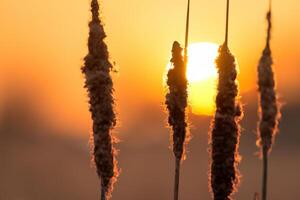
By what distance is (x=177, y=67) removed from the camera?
44062 millimetres

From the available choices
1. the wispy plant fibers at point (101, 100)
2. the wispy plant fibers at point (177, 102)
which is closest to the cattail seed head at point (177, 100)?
the wispy plant fibers at point (177, 102)

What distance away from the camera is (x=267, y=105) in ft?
136

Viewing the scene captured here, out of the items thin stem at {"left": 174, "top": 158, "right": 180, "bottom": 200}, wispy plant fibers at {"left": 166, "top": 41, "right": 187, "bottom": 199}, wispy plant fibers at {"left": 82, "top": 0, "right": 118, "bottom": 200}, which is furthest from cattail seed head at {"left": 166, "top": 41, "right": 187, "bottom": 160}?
wispy plant fibers at {"left": 82, "top": 0, "right": 118, "bottom": 200}

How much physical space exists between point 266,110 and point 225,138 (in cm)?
296

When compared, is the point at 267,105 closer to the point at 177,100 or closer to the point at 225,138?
the point at 225,138

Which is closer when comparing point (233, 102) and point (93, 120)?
point (93, 120)

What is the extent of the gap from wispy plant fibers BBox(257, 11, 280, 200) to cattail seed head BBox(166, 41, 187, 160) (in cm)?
382

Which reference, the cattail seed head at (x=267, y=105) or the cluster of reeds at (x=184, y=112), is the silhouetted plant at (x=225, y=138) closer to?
the cluster of reeds at (x=184, y=112)

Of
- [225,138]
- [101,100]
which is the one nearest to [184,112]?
[225,138]

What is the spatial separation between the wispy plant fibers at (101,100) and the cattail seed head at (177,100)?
135 inches

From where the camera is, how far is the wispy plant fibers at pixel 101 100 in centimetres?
4038

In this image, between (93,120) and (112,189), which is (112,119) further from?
(112,189)

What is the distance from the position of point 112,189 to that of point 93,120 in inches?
138

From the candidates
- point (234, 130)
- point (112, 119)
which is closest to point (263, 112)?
point (234, 130)
